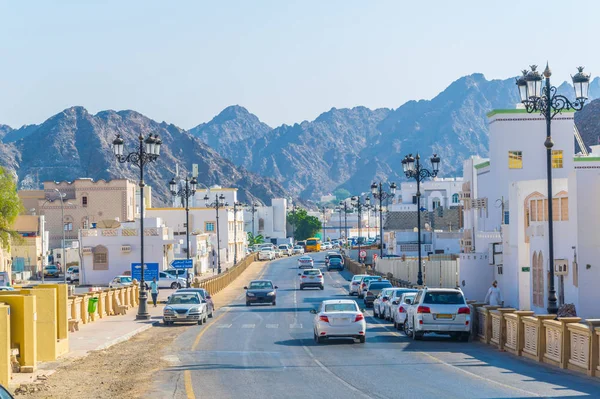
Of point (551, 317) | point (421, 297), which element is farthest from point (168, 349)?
point (551, 317)

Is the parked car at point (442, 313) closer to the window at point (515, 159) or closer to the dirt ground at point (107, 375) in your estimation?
the dirt ground at point (107, 375)

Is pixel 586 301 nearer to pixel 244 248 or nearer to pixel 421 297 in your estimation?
pixel 421 297

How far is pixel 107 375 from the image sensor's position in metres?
22.5

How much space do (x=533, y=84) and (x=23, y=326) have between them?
14.8 meters

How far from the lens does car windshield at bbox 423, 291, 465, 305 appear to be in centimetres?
3075

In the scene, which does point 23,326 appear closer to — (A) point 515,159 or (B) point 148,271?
(B) point 148,271

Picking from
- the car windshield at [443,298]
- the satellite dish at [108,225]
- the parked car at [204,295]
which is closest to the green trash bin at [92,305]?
the parked car at [204,295]

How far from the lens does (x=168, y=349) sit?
2945 cm

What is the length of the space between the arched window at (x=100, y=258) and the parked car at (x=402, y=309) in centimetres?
4919

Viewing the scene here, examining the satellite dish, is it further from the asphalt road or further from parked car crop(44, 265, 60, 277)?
the asphalt road

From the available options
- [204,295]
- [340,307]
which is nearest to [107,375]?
[340,307]

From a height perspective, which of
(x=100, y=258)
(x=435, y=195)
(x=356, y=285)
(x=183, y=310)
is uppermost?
(x=435, y=195)

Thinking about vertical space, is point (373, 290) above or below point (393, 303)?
below

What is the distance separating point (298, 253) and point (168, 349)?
130042 millimetres
